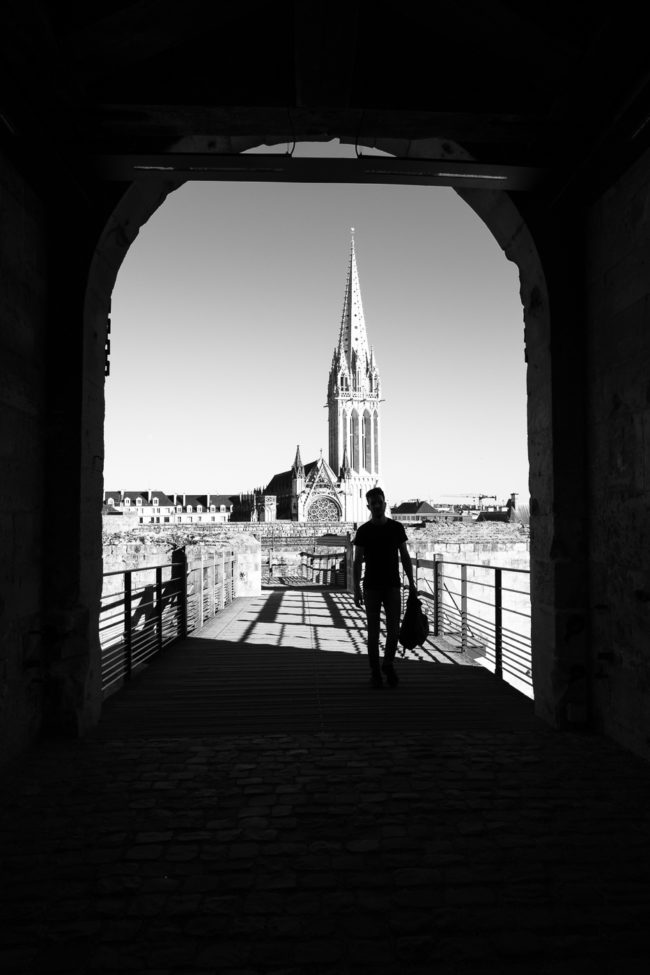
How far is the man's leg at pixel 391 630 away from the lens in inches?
247

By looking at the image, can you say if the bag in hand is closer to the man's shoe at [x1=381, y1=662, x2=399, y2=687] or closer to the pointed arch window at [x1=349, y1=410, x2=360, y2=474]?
the man's shoe at [x1=381, y1=662, x2=399, y2=687]

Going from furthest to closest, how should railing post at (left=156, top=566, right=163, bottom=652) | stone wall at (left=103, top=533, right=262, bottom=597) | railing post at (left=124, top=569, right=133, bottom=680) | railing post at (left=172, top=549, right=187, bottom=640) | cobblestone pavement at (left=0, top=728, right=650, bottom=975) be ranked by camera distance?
stone wall at (left=103, top=533, right=262, bottom=597) < railing post at (left=172, top=549, right=187, bottom=640) < railing post at (left=156, top=566, right=163, bottom=652) < railing post at (left=124, top=569, right=133, bottom=680) < cobblestone pavement at (left=0, top=728, right=650, bottom=975)

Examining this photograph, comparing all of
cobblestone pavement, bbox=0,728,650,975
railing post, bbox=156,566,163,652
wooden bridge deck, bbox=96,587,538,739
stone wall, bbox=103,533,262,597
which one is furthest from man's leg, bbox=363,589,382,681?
stone wall, bbox=103,533,262,597

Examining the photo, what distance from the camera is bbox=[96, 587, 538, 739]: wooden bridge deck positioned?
504cm

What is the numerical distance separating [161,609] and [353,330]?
10802cm

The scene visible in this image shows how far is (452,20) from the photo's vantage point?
3.89 meters

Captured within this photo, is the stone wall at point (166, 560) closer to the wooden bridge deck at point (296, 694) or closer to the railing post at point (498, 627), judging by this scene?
the wooden bridge deck at point (296, 694)

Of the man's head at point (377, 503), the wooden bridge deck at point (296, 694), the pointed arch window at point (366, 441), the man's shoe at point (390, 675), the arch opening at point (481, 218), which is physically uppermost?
the pointed arch window at point (366, 441)

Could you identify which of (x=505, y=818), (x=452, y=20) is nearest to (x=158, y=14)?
(x=452, y=20)
